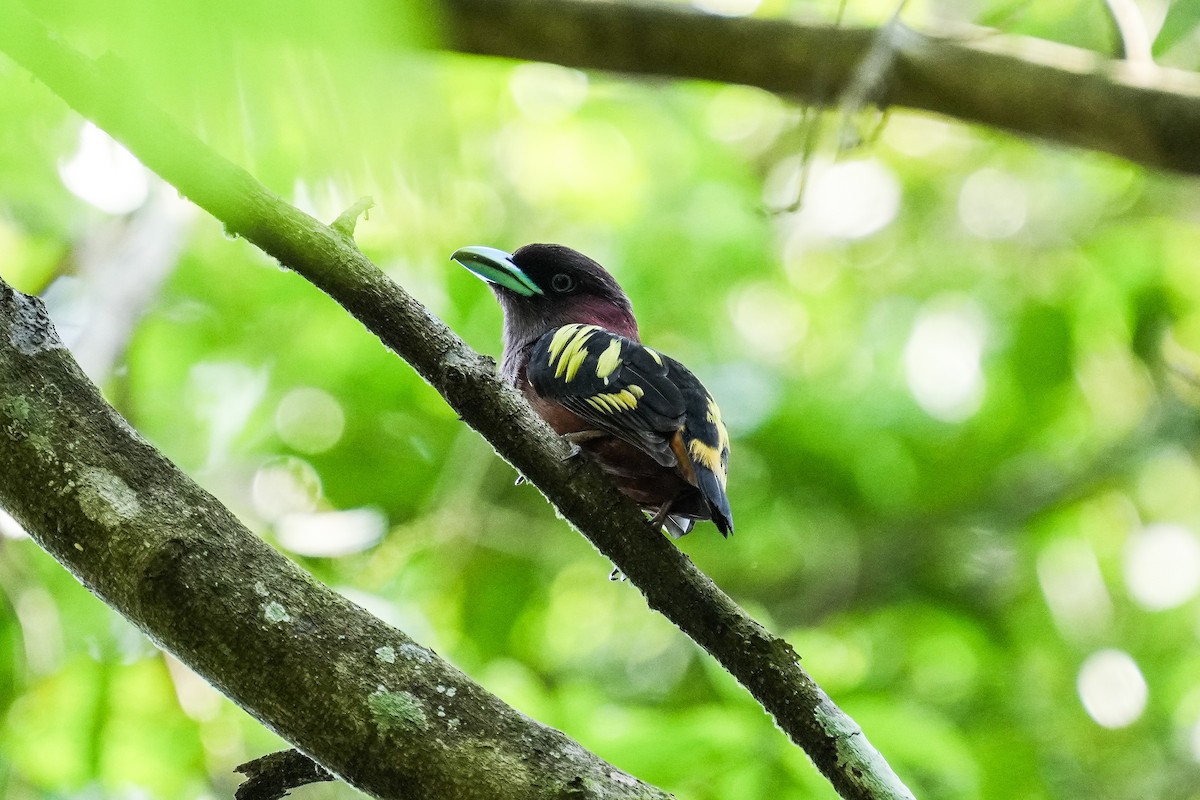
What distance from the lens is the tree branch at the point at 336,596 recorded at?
1515 millimetres

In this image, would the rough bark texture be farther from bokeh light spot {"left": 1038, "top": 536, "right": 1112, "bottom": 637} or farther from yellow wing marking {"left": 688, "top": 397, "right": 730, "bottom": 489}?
bokeh light spot {"left": 1038, "top": 536, "right": 1112, "bottom": 637}

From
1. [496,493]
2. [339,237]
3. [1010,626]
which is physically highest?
[1010,626]

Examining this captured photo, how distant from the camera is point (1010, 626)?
540 centimetres

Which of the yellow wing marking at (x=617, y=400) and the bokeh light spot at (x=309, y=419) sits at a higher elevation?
the bokeh light spot at (x=309, y=419)

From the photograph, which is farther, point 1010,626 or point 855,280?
point 855,280

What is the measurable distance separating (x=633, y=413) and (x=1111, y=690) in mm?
3605

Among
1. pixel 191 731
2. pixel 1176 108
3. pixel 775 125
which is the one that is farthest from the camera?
pixel 775 125

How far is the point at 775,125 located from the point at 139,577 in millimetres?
6333

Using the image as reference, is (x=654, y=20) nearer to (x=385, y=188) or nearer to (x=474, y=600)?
(x=474, y=600)

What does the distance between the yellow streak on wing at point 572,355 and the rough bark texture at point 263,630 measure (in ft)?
3.77

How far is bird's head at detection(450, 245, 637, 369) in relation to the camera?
3.36 meters

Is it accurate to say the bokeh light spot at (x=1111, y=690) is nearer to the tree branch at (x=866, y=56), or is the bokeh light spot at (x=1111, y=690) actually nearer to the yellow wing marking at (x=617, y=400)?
the tree branch at (x=866, y=56)

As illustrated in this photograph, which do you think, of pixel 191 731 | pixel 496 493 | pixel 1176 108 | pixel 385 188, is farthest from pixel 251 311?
pixel 385 188

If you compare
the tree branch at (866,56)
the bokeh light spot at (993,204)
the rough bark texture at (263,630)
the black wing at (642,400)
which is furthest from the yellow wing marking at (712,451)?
the bokeh light spot at (993,204)
